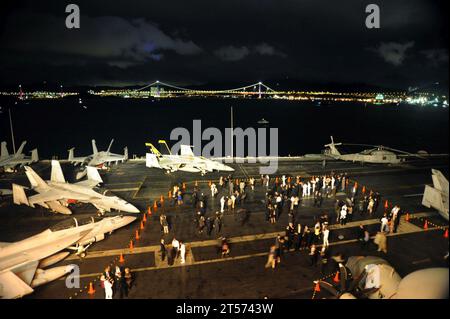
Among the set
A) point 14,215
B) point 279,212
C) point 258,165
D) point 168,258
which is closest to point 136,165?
point 258,165

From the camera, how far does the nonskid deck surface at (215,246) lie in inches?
596

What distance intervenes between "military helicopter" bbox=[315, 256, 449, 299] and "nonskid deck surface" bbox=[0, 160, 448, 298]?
1179mm

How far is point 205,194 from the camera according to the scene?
29.9 metres

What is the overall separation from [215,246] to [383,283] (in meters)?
9.98

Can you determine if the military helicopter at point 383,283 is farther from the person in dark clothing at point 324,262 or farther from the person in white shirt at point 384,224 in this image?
the person in white shirt at point 384,224

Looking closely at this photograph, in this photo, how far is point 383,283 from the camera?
1221 centimetres

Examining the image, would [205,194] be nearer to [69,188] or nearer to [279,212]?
[279,212]

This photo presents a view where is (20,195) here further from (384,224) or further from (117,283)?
(384,224)

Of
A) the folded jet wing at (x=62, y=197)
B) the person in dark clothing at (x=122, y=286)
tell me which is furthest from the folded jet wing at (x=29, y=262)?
the folded jet wing at (x=62, y=197)

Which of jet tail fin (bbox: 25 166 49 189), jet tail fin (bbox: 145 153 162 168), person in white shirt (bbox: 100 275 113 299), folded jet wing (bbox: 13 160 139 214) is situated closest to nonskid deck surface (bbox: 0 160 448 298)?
person in white shirt (bbox: 100 275 113 299)

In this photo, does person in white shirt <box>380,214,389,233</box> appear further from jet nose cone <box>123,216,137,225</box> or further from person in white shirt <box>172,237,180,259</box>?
jet nose cone <box>123,216,137,225</box>

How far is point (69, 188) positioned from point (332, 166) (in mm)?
32493

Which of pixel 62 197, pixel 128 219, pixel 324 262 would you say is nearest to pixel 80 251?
pixel 128 219

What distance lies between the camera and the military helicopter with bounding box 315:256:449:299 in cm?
928
